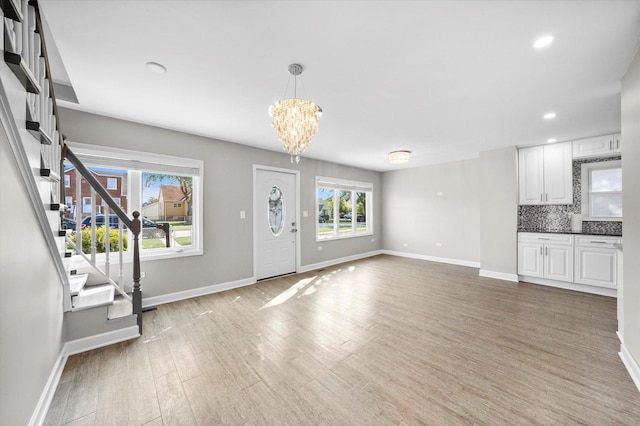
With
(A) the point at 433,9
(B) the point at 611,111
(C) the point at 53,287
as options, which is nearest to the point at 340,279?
(C) the point at 53,287

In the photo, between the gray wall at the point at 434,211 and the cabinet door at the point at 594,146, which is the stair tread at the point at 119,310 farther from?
the cabinet door at the point at 594,146

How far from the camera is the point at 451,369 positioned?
2008 millimetres

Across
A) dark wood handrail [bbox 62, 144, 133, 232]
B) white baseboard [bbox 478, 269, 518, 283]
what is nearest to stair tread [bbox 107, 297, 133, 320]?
dark wood handrail [bbox 62, 144, 133, 232]

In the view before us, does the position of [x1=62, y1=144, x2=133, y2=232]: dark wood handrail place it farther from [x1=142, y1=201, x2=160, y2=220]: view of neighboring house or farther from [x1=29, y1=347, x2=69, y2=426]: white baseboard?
[x1=29, y1=347, x2=69, y2=426]: white baseboard

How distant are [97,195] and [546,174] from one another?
6.94 metres

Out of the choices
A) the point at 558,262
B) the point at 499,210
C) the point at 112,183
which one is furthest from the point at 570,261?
the point at 112,183

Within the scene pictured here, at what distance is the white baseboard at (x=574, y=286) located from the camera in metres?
3.71

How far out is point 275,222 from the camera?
4.88 m

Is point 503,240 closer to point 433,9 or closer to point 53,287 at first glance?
point 433,9

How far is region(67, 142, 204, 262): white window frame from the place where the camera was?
9.90 feet

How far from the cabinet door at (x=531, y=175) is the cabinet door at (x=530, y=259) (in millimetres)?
839

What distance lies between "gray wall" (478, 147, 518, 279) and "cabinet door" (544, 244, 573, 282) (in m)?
0.43

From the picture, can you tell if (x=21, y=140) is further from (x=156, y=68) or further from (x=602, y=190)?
(x=602, y=190)

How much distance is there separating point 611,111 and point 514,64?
2166 mm
